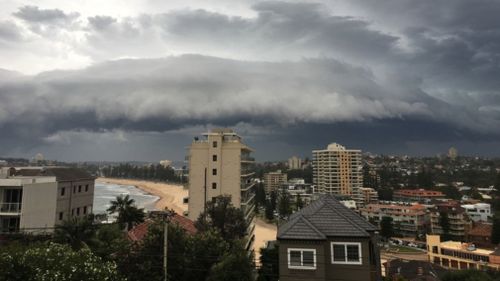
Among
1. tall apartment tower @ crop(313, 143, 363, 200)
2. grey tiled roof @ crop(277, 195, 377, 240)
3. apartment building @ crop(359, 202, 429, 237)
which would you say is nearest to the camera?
grey tiled roof @ crop(277, 195, 377, 240)

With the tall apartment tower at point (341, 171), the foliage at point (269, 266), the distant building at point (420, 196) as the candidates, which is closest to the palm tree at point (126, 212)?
the foliage at point (269, 266)

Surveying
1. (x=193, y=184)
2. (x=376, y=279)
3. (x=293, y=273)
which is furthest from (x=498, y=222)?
(x=293, y=273)

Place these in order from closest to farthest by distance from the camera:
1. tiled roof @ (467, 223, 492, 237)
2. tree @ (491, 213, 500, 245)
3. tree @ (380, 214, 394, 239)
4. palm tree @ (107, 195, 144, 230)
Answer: palm tree @ (107, 195, 144, 230), tree @ (491, 213, 500, 245), tiled roof @ (467, 223, 492, 237), tree @ (380, 214, 394, 239)

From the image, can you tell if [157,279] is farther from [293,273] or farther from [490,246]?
[490,246]

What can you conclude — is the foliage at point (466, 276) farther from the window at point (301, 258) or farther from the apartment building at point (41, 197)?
the apartment building at point (41, 197)

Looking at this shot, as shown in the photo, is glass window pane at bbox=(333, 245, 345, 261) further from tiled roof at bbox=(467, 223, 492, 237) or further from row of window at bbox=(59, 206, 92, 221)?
tiled roof at bbox=(467, 223, 492, 237)

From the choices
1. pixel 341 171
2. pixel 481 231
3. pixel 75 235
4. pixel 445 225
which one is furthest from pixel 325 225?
pixel 341 171

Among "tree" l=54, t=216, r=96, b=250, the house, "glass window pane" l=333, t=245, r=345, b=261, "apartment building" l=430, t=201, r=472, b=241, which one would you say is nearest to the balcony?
"tree" l=54, t=216, r=96, b=250
